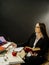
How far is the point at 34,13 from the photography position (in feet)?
12.7

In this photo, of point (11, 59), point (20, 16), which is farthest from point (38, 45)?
point (20, 16)

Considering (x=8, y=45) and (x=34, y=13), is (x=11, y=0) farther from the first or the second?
(x=8, y=45)

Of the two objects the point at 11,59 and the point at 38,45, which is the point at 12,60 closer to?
the point at 11,59

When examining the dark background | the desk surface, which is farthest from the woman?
the dark background

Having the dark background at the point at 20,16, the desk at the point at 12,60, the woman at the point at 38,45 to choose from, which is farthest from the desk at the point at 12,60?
the dark background at the point at 20,16

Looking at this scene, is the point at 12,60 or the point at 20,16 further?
the point at 20,16

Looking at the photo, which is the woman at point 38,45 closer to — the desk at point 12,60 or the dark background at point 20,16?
the desk at point 12,60

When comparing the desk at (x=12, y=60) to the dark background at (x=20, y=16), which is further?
the dark background at (x=20, y=16)

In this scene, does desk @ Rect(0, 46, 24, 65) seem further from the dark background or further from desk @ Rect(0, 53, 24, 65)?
the dark background

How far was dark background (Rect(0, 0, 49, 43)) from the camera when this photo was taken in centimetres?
378

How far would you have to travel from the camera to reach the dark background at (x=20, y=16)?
3779 millimetres

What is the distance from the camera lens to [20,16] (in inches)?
152

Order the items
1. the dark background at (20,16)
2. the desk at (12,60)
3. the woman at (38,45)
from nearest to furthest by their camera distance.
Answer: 1. the desk at (12,60)
2. the woman at (38,45)
3. the dark background at (20,16)

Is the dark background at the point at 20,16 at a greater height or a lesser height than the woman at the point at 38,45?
greater
